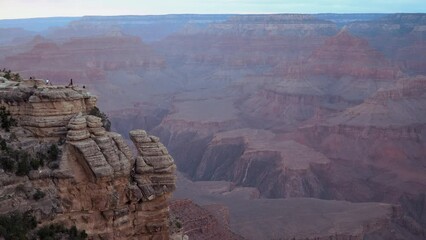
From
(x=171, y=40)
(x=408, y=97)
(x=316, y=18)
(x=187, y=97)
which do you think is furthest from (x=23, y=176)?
(x=171, y=40)

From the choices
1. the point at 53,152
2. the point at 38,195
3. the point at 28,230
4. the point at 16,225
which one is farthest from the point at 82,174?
the point at 16,225

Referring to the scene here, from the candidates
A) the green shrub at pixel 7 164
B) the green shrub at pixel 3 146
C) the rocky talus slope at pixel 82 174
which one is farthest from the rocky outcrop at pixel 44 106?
the green shrub at pixel 7 164

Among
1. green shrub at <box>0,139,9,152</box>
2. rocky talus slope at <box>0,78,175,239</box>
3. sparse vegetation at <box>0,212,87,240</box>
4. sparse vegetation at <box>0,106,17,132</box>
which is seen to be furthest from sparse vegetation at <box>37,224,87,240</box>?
sparse vegetation at <box>0,106,17,132</box>

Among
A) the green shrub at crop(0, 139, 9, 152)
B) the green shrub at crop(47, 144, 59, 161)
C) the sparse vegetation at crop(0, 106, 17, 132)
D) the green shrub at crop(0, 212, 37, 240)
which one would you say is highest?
the sparse vegetation at crop(0, 106, 17, 132)

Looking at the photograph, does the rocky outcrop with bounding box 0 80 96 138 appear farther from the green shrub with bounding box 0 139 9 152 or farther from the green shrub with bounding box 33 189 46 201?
the green shrub with bounding box 33 189 46 201

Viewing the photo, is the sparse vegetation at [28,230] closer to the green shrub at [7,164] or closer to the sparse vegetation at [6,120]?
the green shrub at [7,164]

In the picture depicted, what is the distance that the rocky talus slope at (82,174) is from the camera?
54.9ft

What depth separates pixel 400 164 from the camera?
74.3m

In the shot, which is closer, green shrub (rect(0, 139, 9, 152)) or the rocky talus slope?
the rocky talus slope

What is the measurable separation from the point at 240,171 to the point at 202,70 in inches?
3512

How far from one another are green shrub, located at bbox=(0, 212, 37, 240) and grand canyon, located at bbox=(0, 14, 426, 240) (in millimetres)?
267

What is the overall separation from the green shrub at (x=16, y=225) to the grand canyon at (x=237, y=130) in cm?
27

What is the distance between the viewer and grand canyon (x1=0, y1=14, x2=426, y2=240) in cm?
1770

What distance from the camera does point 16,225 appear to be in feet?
51.4
